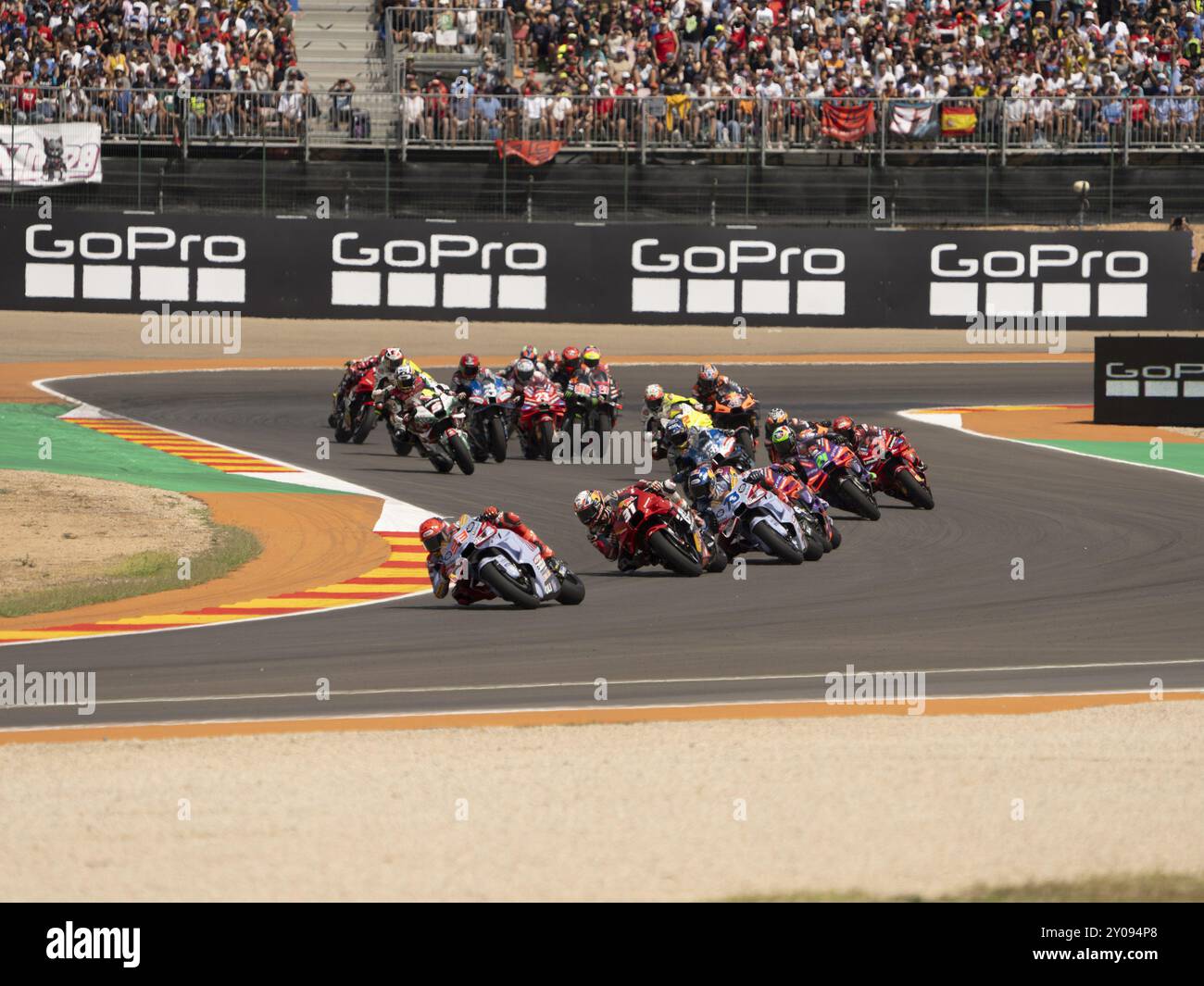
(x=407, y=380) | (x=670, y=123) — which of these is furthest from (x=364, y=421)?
(x=670, y=123)

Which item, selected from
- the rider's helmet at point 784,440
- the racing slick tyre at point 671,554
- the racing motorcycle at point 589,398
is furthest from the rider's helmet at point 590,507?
the racing motorcycle at point 589,398

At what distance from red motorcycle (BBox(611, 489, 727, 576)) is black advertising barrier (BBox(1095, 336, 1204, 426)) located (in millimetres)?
13674

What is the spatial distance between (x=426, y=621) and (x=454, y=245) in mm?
24245

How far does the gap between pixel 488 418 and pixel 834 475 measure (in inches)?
232

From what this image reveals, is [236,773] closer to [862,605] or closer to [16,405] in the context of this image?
[862,605]

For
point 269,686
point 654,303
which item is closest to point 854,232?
point 654,303

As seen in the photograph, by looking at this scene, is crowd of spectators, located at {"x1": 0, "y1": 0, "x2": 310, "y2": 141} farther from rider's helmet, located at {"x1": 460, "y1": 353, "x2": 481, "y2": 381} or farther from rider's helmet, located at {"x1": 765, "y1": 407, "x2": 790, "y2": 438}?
rider's helmet, located at {"x1": 765, "y1": 407, "x2": 790, "y2": 438}

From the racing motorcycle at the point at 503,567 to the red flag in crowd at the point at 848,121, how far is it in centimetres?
2518

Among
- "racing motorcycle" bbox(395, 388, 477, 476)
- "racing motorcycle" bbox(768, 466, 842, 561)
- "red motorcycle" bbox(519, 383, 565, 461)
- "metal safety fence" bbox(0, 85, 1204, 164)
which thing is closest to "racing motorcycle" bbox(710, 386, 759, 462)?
"red motorcycle" bbox(519, 383, 565, 461)

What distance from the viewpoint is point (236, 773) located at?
10.8m

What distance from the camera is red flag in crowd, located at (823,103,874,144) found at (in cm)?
3894

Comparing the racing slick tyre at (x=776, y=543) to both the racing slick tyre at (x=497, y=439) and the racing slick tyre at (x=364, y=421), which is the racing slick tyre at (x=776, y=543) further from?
the racing slick tyre at (x=364, y=421)

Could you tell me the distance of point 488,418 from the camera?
81.1ft

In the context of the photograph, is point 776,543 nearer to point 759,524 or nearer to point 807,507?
point 759,524
